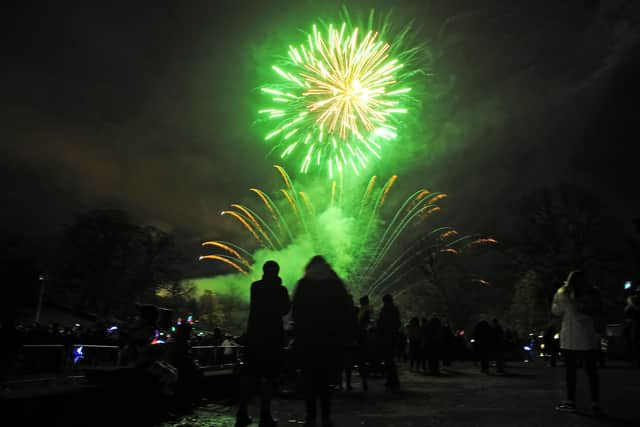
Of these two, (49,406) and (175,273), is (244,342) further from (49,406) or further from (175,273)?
(175,273)

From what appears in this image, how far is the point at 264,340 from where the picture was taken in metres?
6.14

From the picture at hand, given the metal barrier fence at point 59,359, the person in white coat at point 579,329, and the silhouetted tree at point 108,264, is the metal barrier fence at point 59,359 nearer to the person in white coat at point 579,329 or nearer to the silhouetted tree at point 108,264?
the person in white coat at point 579,329

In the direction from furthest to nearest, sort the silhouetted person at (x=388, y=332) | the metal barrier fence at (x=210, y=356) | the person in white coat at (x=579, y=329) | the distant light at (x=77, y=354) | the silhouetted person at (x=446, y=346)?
1. the silhouetted person at (x=446, y=346)
2. the metal barrier fence at (x=210, y=356)
3. the silhouetted person at (x=388, y=332)
4. the distant light at (x=77, y=354)
5. the person in white coat at (x=579, y=329)

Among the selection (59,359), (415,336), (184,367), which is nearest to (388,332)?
(184,367)

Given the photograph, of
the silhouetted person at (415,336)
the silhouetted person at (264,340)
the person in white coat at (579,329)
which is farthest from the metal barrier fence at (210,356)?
the silhouetted person at (415,336)

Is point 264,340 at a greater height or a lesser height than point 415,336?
greater

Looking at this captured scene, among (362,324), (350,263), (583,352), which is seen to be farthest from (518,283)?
(583,352)

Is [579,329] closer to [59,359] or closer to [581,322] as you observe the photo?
[581,322]

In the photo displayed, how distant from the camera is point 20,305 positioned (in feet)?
129

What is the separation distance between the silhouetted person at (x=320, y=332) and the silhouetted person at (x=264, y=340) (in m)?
0.71

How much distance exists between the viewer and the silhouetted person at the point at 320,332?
5.29 meters

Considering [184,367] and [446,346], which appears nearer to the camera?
[184,367]

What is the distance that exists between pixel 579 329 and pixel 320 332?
12.8 ft

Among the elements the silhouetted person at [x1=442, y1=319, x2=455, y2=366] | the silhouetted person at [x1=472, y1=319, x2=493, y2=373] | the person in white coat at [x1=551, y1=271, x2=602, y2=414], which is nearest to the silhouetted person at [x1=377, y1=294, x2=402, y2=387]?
the person in white coat at [x1=551, y1=271, x2=602, y2=414]
